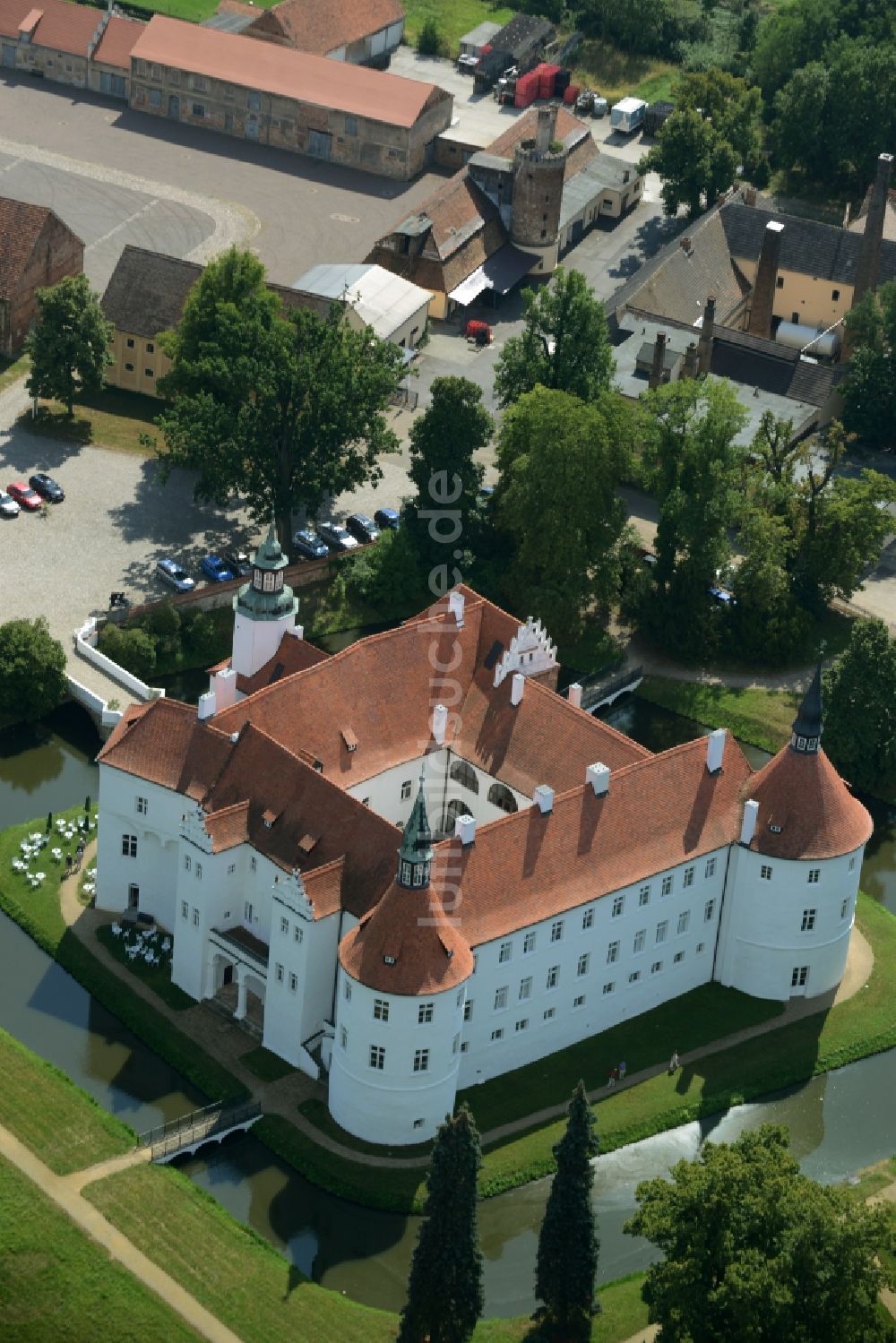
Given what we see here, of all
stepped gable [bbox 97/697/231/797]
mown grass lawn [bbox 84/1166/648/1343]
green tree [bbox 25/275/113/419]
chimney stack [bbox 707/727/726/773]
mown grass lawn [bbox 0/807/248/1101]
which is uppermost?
chimney stack [bbox 707/727/726/773]

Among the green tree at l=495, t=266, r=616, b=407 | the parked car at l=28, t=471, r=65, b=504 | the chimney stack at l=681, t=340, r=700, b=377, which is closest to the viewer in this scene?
the parked car at l=28, t=471, r=65, b=504

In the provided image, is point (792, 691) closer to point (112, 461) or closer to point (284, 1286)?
point (112, 461)

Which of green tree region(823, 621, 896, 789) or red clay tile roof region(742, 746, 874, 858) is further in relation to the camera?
green tree region(823, 621, 896, 789)

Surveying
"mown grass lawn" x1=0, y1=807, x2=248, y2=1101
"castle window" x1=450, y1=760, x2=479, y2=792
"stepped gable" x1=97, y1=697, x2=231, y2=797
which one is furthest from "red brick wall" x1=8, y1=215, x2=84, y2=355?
"castle window" x1=450, y1=760, x2=479, y2=792

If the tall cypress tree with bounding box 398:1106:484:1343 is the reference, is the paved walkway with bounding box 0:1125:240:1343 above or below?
below

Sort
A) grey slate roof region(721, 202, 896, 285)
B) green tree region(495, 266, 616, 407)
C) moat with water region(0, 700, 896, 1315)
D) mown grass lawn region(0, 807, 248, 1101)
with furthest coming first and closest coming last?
grey slate roof region(721, 202, 896, 285) < green tree region(495, 266, 616, 407) < mown grass lawn region(0, 807, 248, 1101) < moat with water region(0, 700, 896, 1315)

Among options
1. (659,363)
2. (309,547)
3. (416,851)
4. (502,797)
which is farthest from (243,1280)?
(659,363)

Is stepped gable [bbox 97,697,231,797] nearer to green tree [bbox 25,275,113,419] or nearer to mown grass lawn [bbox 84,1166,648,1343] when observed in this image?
mown grass lawn [bbox 84,1166,648,1343]
